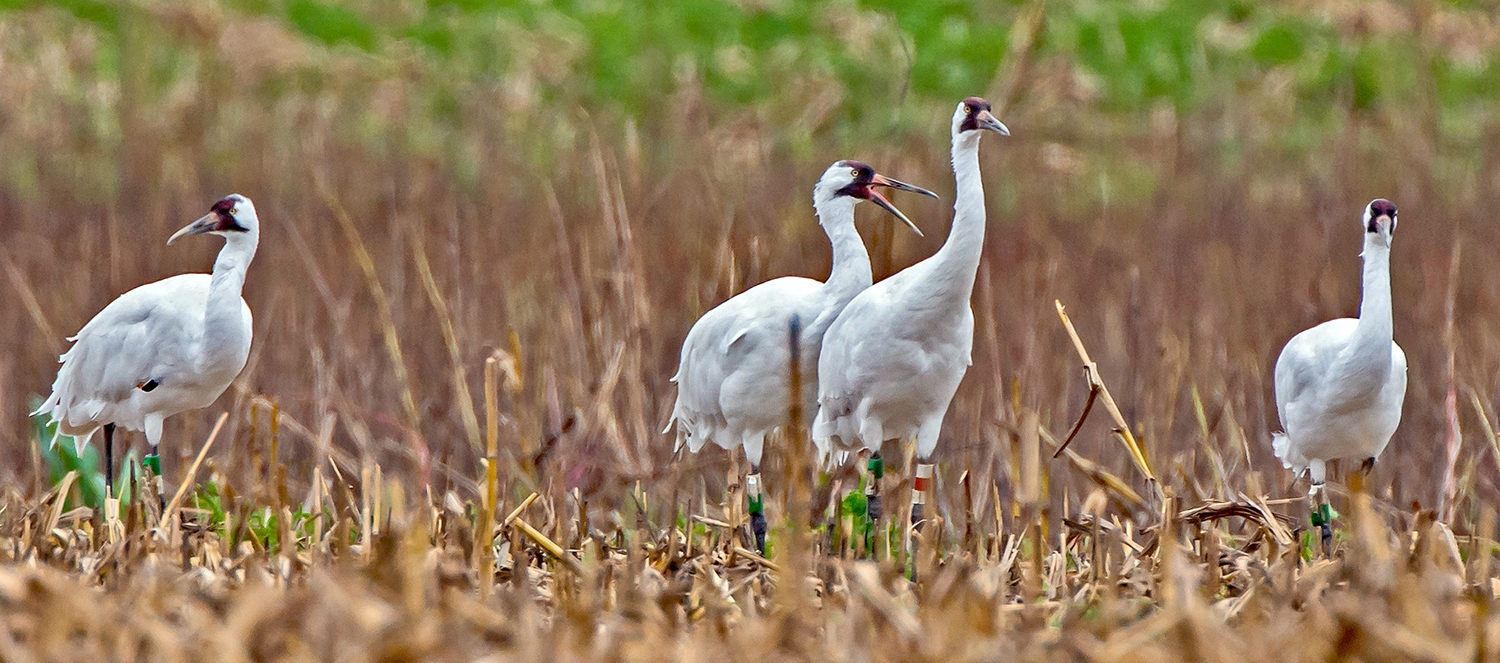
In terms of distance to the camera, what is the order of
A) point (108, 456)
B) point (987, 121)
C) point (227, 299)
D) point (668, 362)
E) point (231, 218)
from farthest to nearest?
1. point (668, 362)
2. point (108, 456)
3. point (227, 299)
4. point (231, 218)
5. point (987, 121)

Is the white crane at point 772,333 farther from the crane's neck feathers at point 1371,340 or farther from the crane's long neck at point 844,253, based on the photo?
the crane's neck feathers at point 1371,340

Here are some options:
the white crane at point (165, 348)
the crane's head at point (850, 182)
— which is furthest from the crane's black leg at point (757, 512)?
the white crane at point (165, 348)

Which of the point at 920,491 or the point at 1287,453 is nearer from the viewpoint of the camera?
the point at 920,491

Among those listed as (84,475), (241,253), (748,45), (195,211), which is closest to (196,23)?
(748,45)

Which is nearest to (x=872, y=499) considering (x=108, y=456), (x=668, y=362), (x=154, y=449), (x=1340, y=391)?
(x=1340, y=391)

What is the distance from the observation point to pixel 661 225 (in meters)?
6.97

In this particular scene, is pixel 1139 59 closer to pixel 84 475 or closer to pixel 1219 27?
pixel 1219 27

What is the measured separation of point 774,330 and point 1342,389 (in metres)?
1.21

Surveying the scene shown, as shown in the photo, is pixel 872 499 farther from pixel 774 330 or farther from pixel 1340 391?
pixel 1340 391

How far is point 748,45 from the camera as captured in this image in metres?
14.3

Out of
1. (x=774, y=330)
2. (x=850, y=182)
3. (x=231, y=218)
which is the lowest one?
(x=774, y=330)

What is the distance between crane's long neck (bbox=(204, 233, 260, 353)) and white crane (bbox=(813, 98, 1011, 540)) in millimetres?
1227

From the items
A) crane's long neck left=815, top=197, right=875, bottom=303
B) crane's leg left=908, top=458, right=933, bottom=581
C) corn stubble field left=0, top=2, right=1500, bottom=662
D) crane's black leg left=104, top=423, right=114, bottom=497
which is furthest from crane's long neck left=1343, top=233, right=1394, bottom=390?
crane's black leg left=104, top=423, right=114, bottom=497

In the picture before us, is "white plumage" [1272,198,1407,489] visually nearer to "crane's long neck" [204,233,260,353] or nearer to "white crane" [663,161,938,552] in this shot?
"white crane" [663,161,938,552]
